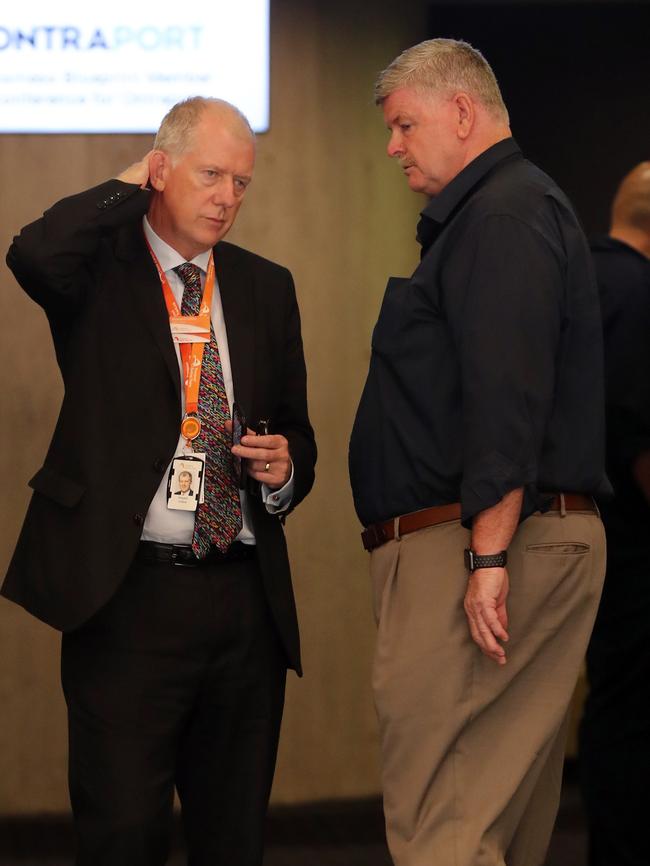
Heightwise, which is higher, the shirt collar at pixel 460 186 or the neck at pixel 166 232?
the shirt collar at pixel 460 186

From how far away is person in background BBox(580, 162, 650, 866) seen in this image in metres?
3.32

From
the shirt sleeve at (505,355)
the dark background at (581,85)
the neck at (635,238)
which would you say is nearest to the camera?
the shirt sleeve at (505,355)

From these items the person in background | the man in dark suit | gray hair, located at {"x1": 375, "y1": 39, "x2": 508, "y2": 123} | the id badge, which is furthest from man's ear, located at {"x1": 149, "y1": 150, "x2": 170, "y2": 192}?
the person in background

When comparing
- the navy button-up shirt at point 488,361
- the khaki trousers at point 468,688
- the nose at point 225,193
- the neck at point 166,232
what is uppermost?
the nose at point 225,193

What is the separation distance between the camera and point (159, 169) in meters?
2.78

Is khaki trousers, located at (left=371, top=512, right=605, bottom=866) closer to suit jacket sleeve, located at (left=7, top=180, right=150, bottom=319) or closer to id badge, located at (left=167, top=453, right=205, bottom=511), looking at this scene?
id badge, located at (left=167, top=453, right=205, bottom=511)

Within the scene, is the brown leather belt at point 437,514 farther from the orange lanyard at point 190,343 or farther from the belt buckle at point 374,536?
the orange lanyard at point 190,343

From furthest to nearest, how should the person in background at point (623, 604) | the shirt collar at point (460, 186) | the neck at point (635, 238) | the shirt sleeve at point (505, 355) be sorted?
the neck at point (635, 238), the person in background at point (623, 604), the shirt collar at point (460, 186), the shirt sleeve at point (505, 355)

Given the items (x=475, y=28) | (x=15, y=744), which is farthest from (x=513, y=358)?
(x=475, y=28)

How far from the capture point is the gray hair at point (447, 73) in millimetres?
2627

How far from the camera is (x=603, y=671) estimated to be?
344cm

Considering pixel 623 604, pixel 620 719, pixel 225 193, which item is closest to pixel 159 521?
pixel 225 193

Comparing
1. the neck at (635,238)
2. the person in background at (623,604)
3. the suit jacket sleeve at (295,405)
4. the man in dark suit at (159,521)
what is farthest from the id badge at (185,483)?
the neck at (635,238)

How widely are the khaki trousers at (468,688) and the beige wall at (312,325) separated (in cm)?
191
